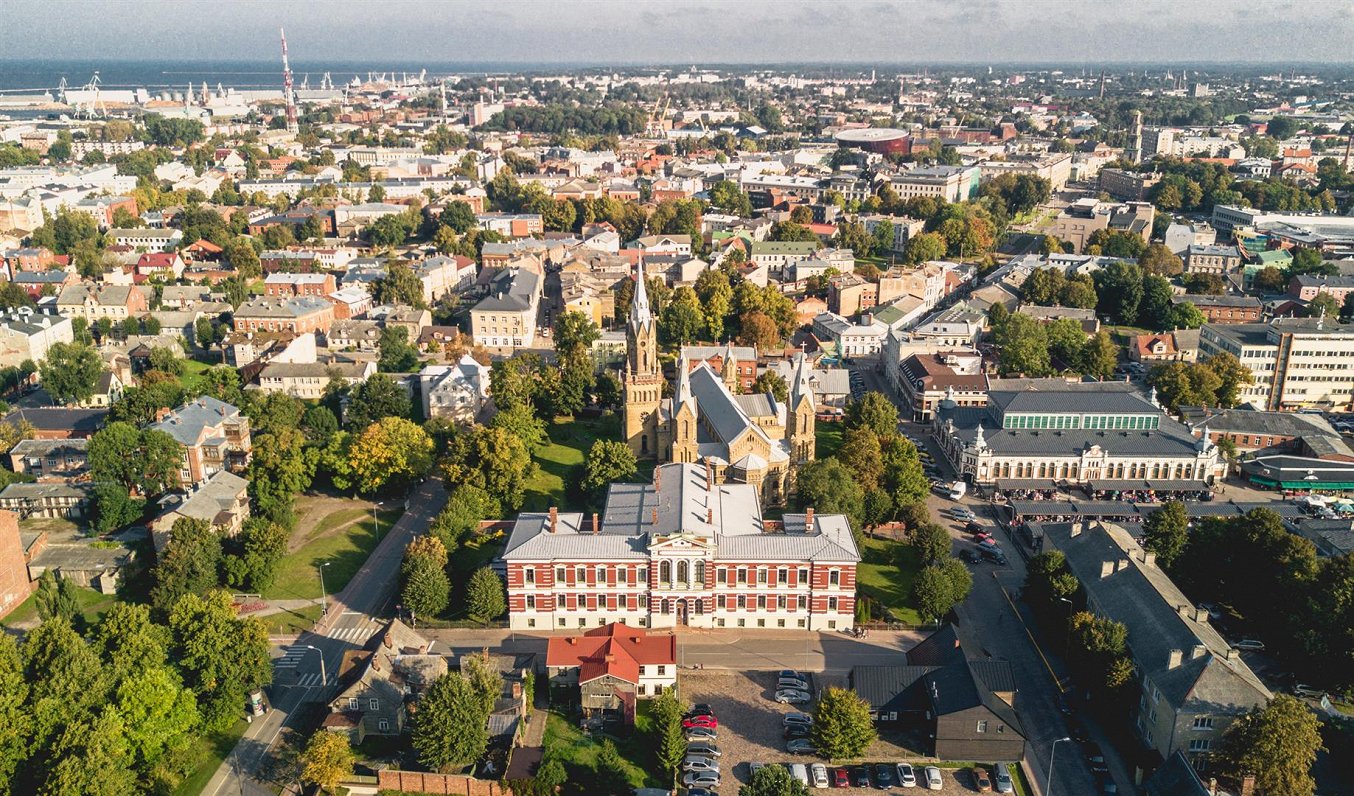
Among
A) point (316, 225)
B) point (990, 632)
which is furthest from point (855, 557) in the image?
point (316, 225)

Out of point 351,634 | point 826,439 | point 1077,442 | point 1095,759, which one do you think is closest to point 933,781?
point 1095,759

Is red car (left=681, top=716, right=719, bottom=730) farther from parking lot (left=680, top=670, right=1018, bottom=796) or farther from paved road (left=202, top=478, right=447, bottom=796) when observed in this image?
paved road (left=202, top=478, right=447, bottom=796)

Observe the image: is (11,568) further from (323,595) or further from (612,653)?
(612,653)

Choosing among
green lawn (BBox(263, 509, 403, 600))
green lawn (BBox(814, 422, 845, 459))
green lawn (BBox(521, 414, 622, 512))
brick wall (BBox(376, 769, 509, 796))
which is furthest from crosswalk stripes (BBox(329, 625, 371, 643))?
green lawn (BBox(814, 422, 845, 459))

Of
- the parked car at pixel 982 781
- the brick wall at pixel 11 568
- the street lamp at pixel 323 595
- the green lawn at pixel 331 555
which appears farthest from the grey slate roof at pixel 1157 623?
the brick wall at pixel 11 568

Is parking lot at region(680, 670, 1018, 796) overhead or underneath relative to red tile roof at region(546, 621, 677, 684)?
underneath

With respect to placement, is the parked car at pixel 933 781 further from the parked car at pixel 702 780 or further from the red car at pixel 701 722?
the red car at pixel 701 722
